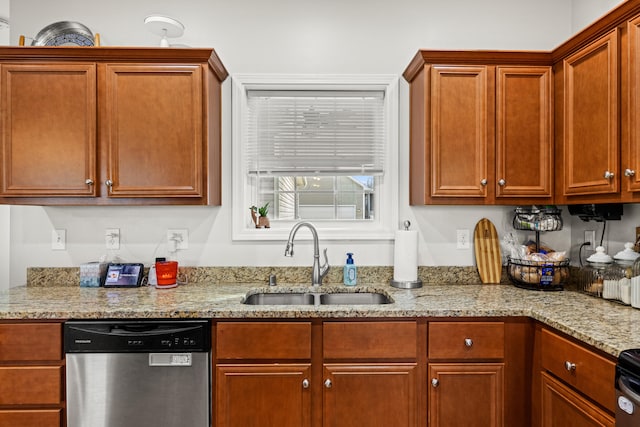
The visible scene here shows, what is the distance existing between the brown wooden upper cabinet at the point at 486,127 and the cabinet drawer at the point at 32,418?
2108 millimetres

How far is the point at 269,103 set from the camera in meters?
2.56

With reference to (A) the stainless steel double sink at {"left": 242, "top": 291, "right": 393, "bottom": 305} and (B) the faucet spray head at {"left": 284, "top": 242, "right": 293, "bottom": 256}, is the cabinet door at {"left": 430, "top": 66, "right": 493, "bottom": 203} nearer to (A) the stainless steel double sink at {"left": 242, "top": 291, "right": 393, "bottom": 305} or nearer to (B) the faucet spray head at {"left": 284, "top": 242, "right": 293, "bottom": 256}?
(A) the stainless steel double sink at {"left": 242, "top": 291, "right": 393, "bottom": 305}

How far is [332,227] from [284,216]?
33cm

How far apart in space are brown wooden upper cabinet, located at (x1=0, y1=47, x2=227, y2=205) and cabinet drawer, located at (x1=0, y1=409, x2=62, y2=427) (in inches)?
41.4

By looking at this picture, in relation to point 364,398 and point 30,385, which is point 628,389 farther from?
point 30,385

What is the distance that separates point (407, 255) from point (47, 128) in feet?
6.91

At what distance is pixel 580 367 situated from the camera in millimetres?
1497

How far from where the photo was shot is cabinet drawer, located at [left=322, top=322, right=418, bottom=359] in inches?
71.8

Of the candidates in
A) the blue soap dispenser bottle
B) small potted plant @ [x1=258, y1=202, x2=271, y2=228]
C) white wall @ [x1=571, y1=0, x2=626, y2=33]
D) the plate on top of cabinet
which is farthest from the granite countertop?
white wall @ [x1=571, y1=0, x2=626, y2=33]

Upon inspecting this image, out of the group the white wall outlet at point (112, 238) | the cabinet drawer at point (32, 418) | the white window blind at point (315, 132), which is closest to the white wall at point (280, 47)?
the white wall outlet at point (112, 238)

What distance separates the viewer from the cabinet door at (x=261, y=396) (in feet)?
5.91

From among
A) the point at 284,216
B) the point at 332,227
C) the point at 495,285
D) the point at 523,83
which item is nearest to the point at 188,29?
the point at 284,216

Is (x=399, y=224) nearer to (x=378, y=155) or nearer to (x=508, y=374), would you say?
(x=378, y=155)

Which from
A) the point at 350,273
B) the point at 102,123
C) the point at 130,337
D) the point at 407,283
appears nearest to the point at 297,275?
the point at 350,273
